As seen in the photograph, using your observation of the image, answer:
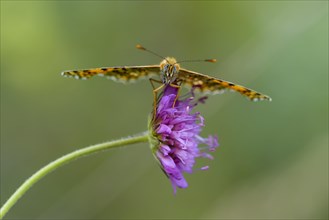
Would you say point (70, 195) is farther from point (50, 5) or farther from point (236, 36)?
→ point (236, 36)

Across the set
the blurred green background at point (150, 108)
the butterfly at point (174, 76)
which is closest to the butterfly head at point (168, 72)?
the butterfly at point (174, 76)

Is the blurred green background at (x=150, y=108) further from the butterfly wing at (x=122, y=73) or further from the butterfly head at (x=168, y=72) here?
the butterfly head at (x=168, y=72)

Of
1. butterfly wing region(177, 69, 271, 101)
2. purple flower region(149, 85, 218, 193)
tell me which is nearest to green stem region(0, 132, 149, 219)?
purple flower region(149, 85, 218, 193)

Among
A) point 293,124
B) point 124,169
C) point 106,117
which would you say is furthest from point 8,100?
point 293,124

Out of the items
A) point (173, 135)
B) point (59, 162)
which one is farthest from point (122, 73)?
point (59, 162)

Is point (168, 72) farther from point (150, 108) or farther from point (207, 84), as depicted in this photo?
point (150, 108)

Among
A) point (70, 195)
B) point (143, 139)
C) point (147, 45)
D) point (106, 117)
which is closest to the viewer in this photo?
point (143, 139)
